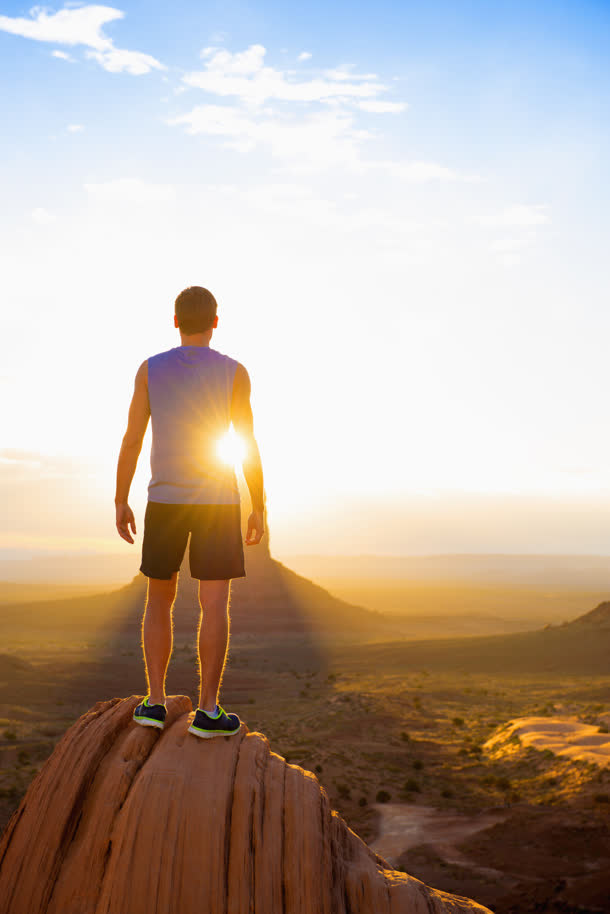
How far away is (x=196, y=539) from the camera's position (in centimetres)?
466

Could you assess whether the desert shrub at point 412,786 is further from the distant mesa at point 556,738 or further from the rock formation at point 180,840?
the rock formation at point 180,840

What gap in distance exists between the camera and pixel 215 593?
4656mm

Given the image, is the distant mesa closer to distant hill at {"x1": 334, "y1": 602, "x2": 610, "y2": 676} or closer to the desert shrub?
the desert shrub

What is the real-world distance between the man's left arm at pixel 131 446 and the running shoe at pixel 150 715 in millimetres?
1262

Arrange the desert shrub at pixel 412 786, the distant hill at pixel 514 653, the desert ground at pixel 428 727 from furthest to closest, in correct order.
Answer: the distant hill at pixel 514 653 < the desert shrub at pixel 412 786 < the desert ground at pixel 428 727

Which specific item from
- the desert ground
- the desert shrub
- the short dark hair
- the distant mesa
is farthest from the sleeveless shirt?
the distant mesa

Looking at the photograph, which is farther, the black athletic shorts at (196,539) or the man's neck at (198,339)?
the man's neck at (198,339)

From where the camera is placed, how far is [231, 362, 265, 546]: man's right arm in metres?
4.77

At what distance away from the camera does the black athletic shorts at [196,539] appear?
4.62m

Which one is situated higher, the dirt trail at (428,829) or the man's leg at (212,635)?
the man's leg at (212,635)

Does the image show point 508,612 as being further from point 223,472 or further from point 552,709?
point 223,472

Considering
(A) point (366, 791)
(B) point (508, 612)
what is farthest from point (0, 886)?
(B) point (508, 612)

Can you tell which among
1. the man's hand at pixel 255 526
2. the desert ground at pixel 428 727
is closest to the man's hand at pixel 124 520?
the man's hand at pixel 255 526

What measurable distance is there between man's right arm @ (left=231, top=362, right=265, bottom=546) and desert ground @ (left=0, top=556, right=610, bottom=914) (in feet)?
34.6
